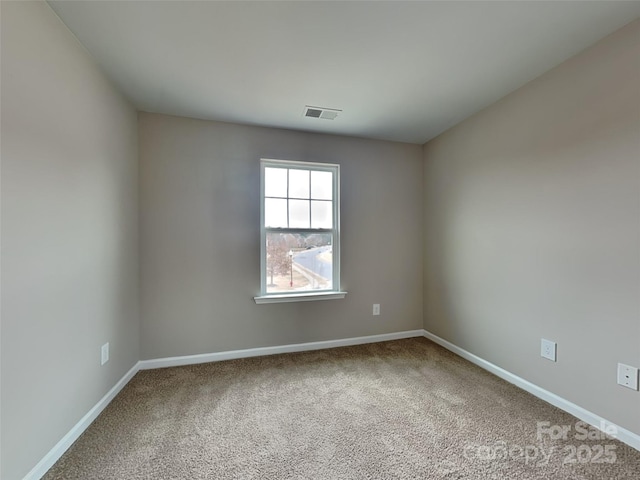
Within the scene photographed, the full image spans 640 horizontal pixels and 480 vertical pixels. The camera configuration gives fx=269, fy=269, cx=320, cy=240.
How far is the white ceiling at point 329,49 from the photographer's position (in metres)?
1.37

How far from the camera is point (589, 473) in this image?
1305 mm

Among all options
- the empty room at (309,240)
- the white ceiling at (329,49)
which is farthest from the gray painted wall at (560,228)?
the white ceiling at (329,49)

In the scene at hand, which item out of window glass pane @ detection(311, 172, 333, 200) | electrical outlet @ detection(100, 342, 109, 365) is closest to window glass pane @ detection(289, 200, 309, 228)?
window glass pane @ detection(311, 172, 333, 200)

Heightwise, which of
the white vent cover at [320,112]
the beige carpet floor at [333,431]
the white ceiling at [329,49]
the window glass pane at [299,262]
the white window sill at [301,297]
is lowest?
the beige carpet floor at [333,431]

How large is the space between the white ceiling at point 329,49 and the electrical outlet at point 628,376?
6.18 ft

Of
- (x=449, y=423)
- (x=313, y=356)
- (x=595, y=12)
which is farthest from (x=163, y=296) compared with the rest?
(x=595, y=12)

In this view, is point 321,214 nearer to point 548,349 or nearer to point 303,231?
point 303,231

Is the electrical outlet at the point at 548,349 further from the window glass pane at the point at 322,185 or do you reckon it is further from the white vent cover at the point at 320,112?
the white vent cover at the point at 320,112

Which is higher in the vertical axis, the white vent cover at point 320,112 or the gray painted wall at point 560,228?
the white vent cover at point 320,112

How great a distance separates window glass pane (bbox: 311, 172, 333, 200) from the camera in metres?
2.91

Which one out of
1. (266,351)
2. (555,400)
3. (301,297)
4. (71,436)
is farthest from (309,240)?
(555,400)

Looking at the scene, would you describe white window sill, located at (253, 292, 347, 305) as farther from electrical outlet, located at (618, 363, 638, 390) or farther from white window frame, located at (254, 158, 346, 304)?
electrical outlet, located at (618, 363, 638, 390)

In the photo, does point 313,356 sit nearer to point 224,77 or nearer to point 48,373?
point 48,373

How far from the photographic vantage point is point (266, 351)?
8.83 ft
